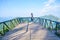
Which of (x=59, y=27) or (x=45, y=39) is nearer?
(x=45, y=39)

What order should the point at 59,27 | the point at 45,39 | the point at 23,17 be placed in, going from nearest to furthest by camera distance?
the point at 45,39 < the point at 59,27 < the point at 23,17

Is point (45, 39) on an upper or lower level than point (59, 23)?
lower

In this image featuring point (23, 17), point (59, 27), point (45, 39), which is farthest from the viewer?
point (23, 17)

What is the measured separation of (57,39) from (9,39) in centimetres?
271

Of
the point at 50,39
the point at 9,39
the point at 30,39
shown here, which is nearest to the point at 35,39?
the point at 30,39

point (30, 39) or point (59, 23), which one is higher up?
point (59, 23)

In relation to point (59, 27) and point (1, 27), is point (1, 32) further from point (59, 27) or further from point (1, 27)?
point (59, 27)

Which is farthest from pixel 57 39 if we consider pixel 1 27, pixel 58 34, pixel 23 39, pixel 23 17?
pixel 23 17

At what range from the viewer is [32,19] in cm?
2408

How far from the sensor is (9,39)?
930 centimetres

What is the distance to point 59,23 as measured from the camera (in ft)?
31.4

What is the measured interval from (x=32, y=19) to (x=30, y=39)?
15.0 metres

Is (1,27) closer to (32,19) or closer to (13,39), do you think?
(13,39)

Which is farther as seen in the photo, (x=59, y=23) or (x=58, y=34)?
(x=58, y=34)
